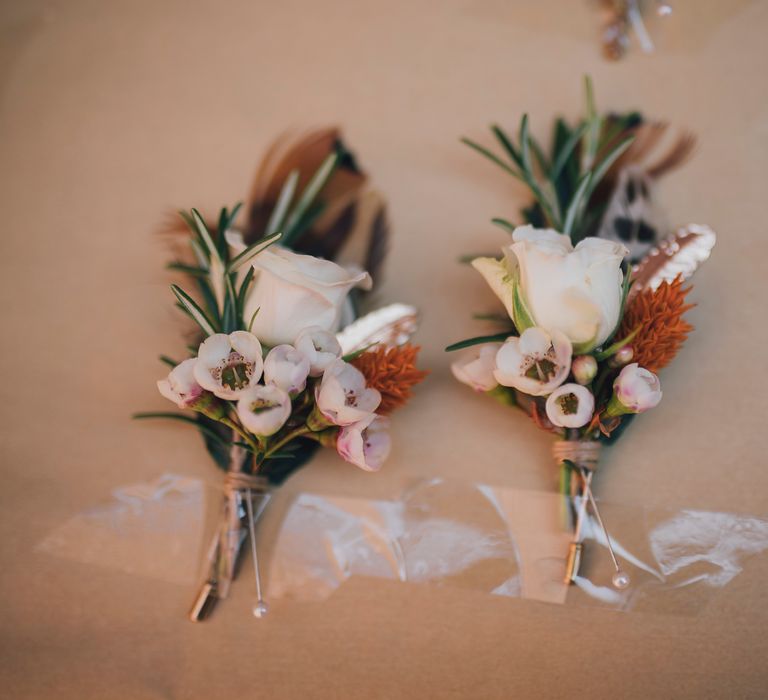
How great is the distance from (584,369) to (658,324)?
14 cm

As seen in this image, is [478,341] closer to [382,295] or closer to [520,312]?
[520,312]

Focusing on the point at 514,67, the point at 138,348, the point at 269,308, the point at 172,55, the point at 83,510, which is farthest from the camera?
the point at 172,55

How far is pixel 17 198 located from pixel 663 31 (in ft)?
4.99

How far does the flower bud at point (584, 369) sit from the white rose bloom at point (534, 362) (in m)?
0.01

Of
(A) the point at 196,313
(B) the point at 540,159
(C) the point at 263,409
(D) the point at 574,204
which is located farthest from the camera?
(B) the point at 540,159

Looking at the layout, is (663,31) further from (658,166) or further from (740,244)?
(740,244)

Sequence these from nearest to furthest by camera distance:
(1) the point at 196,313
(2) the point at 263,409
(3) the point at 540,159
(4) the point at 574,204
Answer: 1. (2) the point at 263,409
2. (1) the point at 196,313
3. (4) the point at 574,204
4. (3) the point at 540,159

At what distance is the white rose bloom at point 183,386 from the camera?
3.17ft

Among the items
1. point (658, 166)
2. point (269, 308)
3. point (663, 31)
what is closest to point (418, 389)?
point (269, 308)

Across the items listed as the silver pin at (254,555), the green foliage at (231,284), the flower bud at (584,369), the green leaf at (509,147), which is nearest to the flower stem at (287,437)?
the green foliage at (231,284)

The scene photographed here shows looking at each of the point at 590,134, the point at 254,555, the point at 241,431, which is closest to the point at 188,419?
the point at 241,431

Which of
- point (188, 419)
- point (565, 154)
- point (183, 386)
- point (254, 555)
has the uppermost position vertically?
point (565, 154)

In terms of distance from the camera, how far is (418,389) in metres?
1.20

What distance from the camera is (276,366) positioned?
96cm
